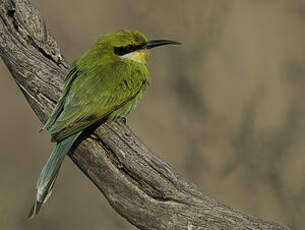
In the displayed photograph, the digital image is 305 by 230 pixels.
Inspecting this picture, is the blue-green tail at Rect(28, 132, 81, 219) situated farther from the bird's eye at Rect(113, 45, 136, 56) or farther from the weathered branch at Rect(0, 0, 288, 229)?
the bird's eye at Rect(113, 45, 136, 56)

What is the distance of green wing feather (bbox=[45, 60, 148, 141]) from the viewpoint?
5.82 feet

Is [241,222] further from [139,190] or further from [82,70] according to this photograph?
[82,70]

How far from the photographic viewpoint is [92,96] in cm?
187

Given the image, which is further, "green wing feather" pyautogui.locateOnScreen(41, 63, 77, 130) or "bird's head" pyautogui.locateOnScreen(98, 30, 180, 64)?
"bird's head" pyautogui.locateOnScreen(98, 30, 180, 64)

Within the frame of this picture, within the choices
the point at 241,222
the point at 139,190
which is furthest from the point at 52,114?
the point at 241,222

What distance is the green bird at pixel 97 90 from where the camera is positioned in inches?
69.1

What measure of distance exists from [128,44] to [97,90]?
27 centimetres

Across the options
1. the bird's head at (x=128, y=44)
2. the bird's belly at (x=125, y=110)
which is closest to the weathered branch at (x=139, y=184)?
the bird's belly at (x=125, y=110)

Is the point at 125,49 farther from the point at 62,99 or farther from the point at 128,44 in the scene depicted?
the point at 62,99

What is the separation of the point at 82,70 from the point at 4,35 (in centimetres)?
37

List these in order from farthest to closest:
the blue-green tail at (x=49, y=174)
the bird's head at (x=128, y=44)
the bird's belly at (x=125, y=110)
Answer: the bird's head at (x=128, y=44) → the bird's belly at (x=125, y=110) → the blue-green tail at (x=49, y=174)

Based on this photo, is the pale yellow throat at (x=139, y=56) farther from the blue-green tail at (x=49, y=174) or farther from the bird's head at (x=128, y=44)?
the blue-green tail at (x=49, y=174)

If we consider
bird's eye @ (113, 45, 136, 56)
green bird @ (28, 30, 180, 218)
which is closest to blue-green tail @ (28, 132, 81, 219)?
green bird @ (28, 30, 180, 218)

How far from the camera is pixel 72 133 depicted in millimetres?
1765
